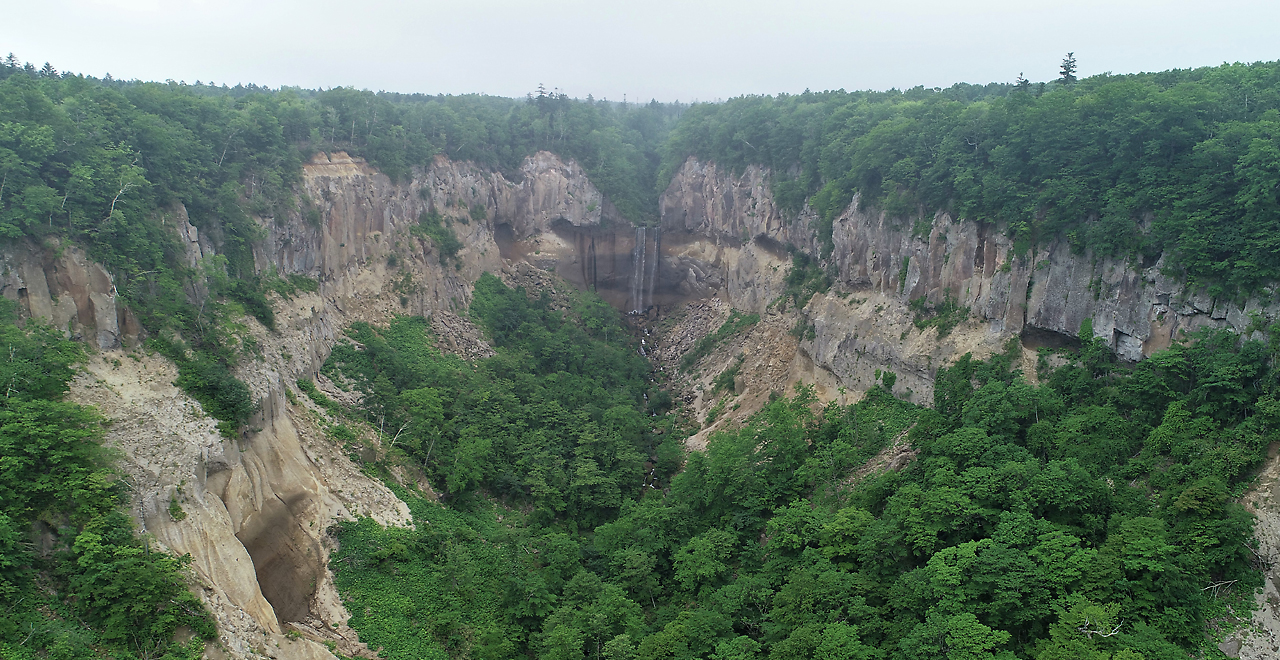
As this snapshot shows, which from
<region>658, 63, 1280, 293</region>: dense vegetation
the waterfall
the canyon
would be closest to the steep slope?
the canyon

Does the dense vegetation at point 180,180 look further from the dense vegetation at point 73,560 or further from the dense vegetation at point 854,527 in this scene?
the dense vegetation at point 854,527

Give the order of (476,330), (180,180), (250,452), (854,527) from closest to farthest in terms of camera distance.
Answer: (854,527)
(250,452)
(180,180)
(476,330)

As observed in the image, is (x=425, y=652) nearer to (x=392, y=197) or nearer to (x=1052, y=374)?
(x=1052, y=374)

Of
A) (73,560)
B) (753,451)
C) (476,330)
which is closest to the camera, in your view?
(73,560)

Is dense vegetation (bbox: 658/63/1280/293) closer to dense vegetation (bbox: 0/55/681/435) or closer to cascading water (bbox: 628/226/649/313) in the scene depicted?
cascading water (bbox: 628/226/649/313)

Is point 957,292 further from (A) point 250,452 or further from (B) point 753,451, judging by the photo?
(A) point 250,452

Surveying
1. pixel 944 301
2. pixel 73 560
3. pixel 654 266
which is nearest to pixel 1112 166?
pixel 944 301
